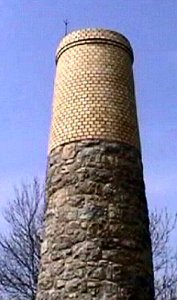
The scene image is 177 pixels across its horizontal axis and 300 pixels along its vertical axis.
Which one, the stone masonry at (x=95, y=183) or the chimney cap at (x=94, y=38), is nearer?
the stone masonry at (x=95, y=183)

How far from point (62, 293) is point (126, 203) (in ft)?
4.30

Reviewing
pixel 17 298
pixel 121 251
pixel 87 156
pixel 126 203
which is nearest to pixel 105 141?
pixel 87 156

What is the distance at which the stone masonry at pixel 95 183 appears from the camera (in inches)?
222

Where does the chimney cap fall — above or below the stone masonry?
above

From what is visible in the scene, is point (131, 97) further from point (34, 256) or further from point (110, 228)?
point (34, 256)

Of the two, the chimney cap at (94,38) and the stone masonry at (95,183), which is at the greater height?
the chimney cap at (94,38)

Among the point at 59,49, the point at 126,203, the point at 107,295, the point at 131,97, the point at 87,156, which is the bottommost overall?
the point at 107,295

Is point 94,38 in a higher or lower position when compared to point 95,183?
higher

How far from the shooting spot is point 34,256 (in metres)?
13.8

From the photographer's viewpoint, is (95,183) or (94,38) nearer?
(95,183)

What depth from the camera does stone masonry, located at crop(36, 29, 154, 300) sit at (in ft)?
18.5

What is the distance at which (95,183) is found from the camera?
A: 19.6ft

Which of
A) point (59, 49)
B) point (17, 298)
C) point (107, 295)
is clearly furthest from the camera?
point (17, 298)

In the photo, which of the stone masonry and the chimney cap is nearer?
the stone masonry
